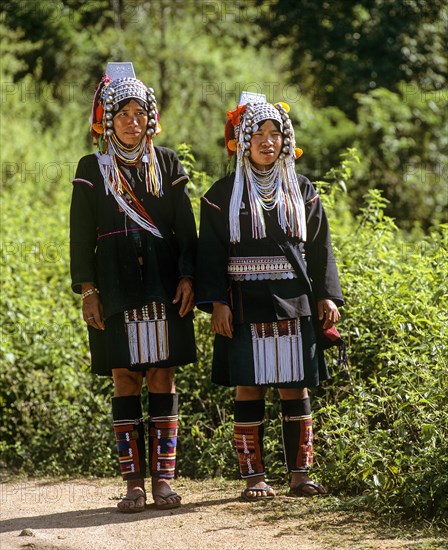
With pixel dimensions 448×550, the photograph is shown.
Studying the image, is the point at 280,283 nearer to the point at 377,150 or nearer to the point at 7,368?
the point at 7,368

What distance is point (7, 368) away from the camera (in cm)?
639

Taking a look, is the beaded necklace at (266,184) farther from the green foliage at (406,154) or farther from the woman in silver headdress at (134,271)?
the green foliage at (406,154)

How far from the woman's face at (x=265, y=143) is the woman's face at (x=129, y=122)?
0.56m

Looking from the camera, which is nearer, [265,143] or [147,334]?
[147,334]

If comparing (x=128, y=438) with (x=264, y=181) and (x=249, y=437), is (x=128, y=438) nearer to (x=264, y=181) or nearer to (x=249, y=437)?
(x=249, y=437)

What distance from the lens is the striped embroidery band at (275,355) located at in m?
4.77

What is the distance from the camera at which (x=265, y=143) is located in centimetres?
481

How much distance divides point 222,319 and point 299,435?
71cm

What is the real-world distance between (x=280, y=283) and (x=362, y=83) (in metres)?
11.3

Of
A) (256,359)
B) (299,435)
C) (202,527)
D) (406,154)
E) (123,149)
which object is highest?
(406,154)

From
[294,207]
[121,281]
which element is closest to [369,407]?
[294,207]

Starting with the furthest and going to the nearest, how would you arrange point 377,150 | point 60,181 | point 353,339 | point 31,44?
point 31,44 → point 377,150 → point 60,181 → point 353,339

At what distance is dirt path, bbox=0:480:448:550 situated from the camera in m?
4.20

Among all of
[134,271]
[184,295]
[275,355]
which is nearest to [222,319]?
[184,295]
